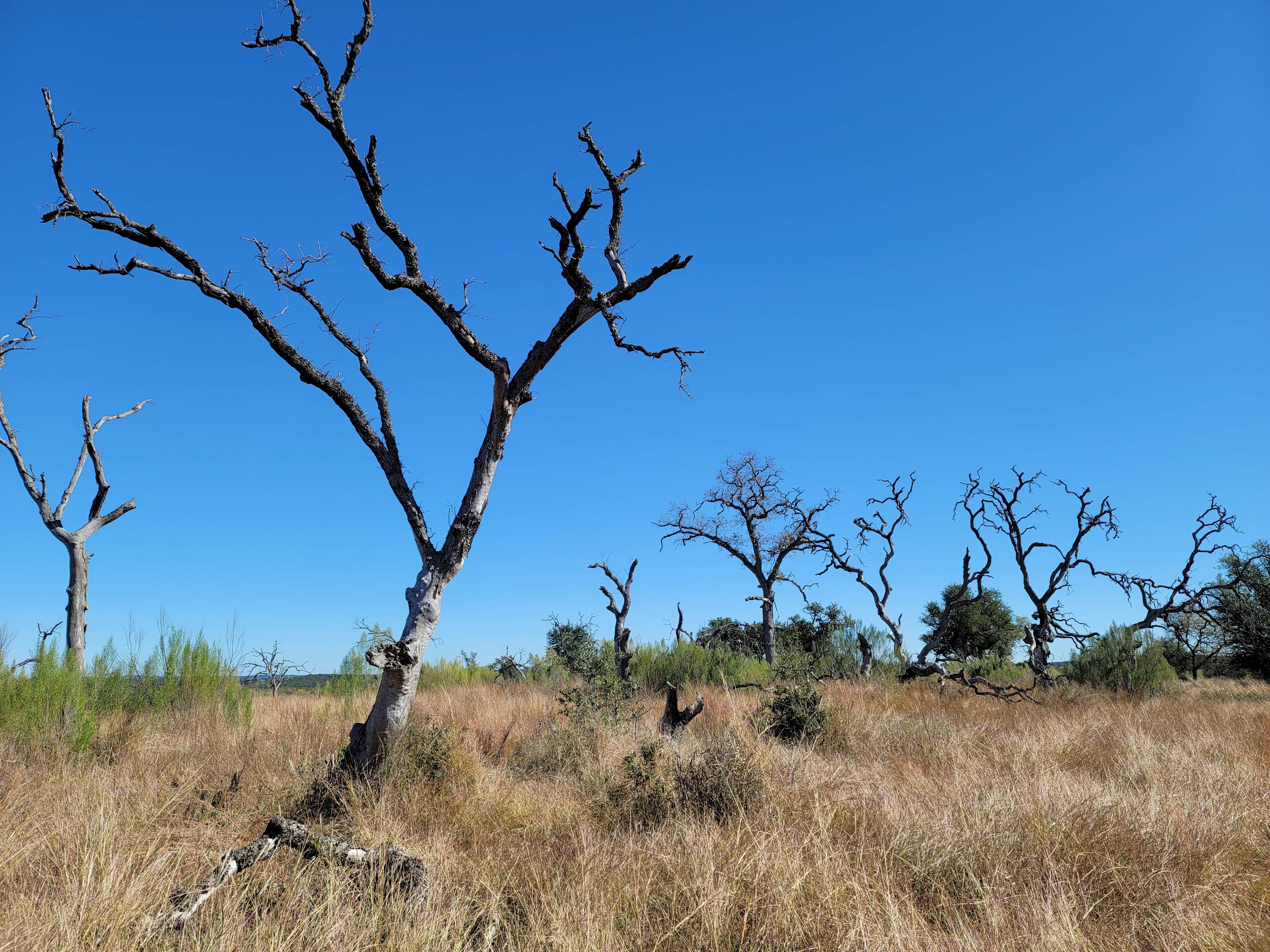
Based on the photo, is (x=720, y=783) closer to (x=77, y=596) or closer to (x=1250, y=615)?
(x=77, y=596)

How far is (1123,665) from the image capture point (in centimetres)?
1791

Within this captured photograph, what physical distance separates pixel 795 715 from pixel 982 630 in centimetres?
2764

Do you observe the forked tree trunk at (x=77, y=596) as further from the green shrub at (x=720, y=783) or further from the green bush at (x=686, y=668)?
the green shrub at (x=720, y=783)

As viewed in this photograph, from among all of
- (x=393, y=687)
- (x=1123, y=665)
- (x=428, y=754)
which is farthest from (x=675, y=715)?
(x=1123, y=665)

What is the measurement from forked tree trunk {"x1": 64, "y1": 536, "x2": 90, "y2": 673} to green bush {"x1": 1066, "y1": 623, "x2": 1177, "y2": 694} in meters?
22.5

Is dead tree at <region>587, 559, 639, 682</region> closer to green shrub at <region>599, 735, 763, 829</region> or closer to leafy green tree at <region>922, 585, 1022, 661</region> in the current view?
green shrub at <region>599, 735, 763, 829</region>

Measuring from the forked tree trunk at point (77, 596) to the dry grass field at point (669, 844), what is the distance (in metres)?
6.17

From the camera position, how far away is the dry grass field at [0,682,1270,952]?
352 cm

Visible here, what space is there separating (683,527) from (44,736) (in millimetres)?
19531

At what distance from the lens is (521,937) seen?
3660mm

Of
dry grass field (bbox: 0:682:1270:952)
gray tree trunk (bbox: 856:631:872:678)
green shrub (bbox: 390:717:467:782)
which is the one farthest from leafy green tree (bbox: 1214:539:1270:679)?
green shrub (bbox: 390:717:467:782)

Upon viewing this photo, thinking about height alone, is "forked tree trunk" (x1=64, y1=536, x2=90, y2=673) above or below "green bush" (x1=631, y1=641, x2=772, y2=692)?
above

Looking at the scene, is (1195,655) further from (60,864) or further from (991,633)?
(60,864)

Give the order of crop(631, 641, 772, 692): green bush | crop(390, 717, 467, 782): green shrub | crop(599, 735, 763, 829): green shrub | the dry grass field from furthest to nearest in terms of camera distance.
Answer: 1. crop(631, 641, 772, 692): green bush
2. crop(390, 717, 467, 782): green shrub
3. crop(599, 735, 763, 829): green shrub
4. the dry grass field
